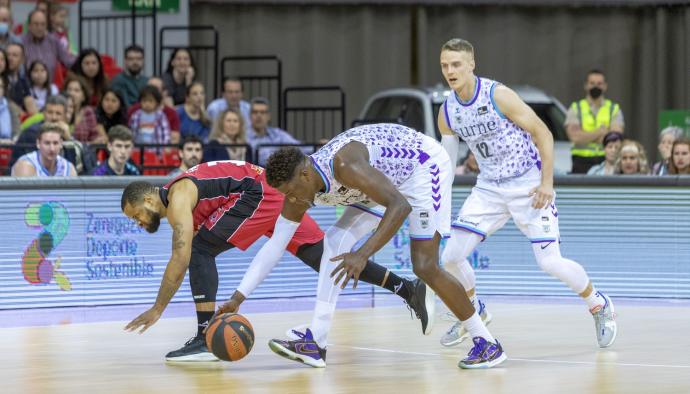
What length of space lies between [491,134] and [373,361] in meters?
1.75

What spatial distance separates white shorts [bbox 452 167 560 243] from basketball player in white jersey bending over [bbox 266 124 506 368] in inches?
38.4

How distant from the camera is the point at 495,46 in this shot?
2189 cm

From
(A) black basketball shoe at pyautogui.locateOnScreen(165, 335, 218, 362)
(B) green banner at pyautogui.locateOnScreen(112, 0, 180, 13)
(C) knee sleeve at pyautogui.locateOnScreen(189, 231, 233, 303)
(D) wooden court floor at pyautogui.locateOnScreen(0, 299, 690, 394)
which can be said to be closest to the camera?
(D) wooden court floor at pyautogui.locateOnScreen(0, 299, 690, 394)

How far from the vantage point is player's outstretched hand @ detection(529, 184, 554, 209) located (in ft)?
31.8

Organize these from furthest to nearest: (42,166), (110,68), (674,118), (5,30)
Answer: (674,118)
(110,68)
(5,30)
(42,166)

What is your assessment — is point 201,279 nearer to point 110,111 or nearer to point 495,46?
point 110,111

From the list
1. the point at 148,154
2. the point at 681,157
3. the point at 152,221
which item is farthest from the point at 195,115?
the point at 152,221

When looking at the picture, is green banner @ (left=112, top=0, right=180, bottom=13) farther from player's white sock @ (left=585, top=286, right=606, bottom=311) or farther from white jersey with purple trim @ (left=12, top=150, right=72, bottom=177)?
player's white sock @ (left=585, top=286, right=606, bottom=311)

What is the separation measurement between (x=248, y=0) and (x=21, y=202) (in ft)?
30.8

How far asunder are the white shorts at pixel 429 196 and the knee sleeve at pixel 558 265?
115 centimetres

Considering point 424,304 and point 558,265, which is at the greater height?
point 558,265

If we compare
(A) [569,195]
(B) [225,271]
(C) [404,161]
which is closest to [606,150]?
(A) [569,195]

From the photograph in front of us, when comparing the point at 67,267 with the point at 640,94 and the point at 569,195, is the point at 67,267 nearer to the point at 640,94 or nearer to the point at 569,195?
the point at 569,195

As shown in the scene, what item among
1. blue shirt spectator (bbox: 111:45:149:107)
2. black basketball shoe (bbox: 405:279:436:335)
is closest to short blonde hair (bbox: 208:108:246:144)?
blue shirt spectator (bbox: 111:45:149:107)
